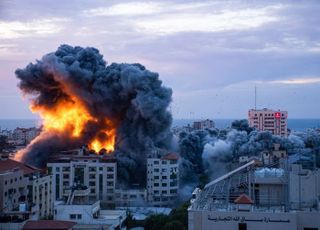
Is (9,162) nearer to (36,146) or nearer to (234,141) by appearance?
(36,146)

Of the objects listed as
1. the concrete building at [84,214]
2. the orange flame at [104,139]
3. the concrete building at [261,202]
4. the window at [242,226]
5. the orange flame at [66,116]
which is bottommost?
the concrete building at [84,214]

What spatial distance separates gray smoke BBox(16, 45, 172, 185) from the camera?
147 feet

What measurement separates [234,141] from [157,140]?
28.8ft

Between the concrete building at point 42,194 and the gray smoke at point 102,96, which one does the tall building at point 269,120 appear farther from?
the concrete building at point 42,194

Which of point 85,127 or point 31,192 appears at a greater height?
point 85,127

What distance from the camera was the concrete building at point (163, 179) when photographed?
127 ft

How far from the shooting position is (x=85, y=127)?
162ft

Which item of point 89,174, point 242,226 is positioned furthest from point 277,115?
point 242,226

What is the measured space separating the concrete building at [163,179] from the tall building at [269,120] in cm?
5216

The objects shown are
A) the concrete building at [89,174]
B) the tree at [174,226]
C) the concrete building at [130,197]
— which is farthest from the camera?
the concrete building at [89,174]

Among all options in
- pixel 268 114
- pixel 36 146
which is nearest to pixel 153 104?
pixel 36 146

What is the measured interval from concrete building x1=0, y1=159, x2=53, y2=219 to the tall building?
64.4 metres

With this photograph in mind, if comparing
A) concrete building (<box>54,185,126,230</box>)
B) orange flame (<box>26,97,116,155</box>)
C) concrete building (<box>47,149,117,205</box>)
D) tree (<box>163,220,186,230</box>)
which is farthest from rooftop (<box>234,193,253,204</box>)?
orange flame (<box>26,97,116,155</box>)

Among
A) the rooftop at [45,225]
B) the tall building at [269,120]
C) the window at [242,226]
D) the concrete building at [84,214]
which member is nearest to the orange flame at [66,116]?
the concrete building at [84,214]
